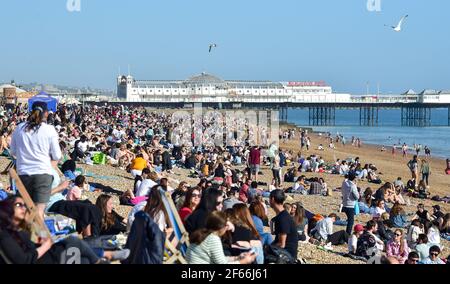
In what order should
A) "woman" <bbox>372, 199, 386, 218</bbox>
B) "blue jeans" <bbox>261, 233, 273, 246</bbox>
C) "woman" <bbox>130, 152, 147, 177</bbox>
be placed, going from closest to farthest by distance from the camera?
"blue jeans" <bbox>261, 233, 273, 246</bbox>, "woman" <bbox>372, 199, 386, 218</bbox>, "woman" <bbox>130, 152, 147, 177</bbox>

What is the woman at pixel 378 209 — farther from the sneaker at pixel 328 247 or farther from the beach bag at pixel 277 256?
the beach bag at pixel 277 256

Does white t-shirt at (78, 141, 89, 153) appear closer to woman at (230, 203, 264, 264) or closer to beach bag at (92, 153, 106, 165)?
beach bag at (92, 153, 106, 165)

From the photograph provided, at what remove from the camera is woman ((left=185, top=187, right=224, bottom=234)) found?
6.78m

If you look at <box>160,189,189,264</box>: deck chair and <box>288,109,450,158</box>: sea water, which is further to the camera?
<box>288,109,450,158</box>: sea water

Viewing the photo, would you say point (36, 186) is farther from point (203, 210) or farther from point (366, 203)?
point (366, 203)

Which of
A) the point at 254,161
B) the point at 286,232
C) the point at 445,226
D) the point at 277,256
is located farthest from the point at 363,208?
the point at 277,256

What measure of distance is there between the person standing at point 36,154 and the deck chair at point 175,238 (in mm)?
948

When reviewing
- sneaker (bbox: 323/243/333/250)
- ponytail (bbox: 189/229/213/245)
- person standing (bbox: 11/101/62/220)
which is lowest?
sneaker (bbox: 323/243/333/250)

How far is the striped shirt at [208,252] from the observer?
5727 mm

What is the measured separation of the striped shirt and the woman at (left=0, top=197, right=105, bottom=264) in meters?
0.70

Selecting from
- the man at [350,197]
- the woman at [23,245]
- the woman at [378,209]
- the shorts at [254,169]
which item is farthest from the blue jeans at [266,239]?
the shorts at [254,169]

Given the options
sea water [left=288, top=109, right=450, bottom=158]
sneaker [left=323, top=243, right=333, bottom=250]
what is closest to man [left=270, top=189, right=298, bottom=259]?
sneaker [left=323, top=243, right=333, bottom=250]

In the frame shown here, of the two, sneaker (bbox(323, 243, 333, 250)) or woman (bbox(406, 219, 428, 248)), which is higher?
woman (bbox(406, 219, 428, 248))
